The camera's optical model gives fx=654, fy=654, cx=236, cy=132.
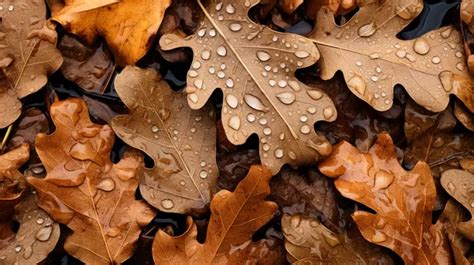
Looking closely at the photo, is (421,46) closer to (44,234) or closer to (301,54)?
(301,54)

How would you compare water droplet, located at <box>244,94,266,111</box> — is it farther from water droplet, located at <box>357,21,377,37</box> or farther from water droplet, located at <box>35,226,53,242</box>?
water droplet, located at <box>35,226,53,242</box>

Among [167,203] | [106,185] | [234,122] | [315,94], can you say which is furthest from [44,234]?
[315,94]

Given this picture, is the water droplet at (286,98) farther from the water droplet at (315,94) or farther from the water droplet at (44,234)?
the water droplet at (44,234)

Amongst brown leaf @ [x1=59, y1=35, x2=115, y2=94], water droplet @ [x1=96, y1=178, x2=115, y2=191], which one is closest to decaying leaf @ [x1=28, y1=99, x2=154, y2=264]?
water droplet @ [x1=96, y1=178, x2=115, y2=191]

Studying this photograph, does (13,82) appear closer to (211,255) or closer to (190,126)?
(190,126)

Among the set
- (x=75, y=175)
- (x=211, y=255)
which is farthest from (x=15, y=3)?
(x=211, y=255)

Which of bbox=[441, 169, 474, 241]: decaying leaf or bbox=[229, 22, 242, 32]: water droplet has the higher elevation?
bbox=[229, 22, 242, 32]: water droplet

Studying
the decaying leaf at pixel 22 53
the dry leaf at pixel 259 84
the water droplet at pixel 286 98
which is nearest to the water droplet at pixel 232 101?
the dry leaf at pixel 259 84
